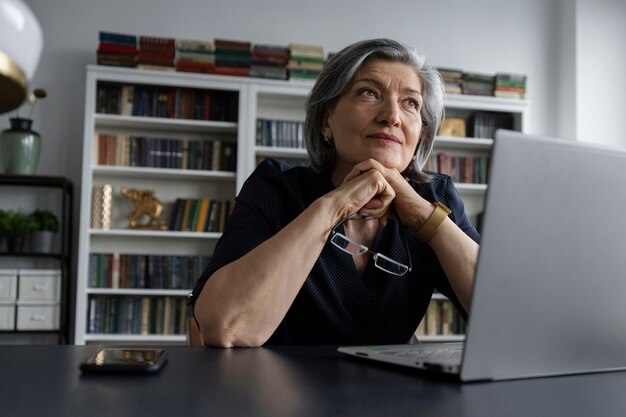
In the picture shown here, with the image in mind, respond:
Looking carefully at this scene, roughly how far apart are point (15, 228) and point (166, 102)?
110cm

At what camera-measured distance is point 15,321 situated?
146 inches

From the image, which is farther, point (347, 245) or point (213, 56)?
point (213, 56)

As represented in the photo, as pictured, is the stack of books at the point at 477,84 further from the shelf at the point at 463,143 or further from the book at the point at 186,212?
the book at the point at 186,212

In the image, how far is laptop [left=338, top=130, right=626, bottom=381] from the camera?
0.70 meters

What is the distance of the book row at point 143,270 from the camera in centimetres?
390

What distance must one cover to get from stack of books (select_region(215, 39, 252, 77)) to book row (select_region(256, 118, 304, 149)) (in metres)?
0.32

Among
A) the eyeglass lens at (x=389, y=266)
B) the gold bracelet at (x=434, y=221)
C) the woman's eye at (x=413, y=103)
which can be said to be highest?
the woman's eye at (x=413, y=103)

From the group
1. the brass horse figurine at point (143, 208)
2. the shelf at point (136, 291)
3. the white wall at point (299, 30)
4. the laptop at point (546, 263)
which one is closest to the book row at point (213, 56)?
the white wall at point (299, 30)

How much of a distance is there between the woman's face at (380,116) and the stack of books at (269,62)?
2.44m

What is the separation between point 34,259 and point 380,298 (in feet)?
10.2

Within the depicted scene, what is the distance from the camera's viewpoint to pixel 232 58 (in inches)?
159

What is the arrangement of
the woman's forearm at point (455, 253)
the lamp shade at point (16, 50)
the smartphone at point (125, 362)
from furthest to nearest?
the woman's forearm at point (455, 253)
the smartphone at point (125, 362)
the lamp shade at point (16, 50)

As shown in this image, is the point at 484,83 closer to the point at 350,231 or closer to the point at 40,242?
the point at 40,242

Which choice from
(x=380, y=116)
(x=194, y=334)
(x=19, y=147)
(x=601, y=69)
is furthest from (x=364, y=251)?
(x=601, y=69)
